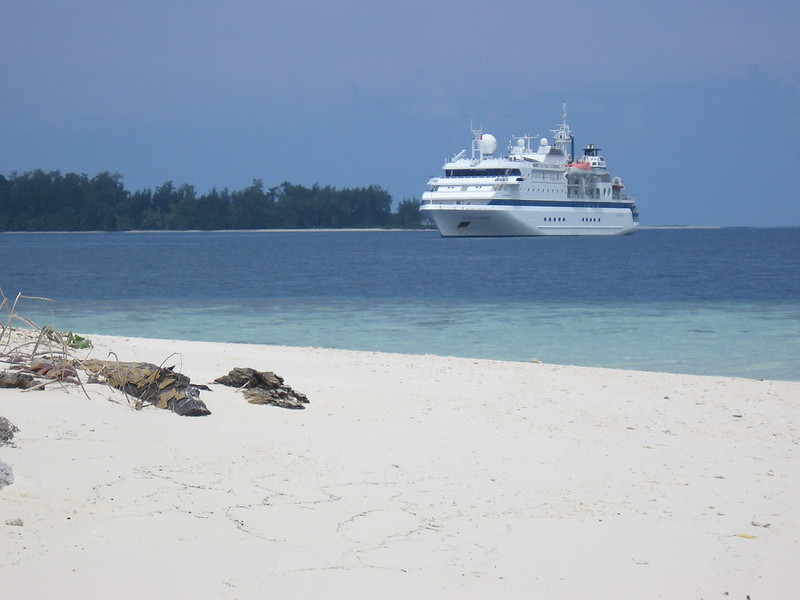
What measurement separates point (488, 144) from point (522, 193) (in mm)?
7124

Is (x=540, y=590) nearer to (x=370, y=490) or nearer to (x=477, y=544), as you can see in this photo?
(x=477, y=544)

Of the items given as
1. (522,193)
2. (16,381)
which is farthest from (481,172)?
(16,381)

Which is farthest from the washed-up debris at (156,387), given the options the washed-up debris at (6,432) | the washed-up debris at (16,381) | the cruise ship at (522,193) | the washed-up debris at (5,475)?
the cruise ship at (522,193)

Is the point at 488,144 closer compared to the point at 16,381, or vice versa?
the point at 16,381

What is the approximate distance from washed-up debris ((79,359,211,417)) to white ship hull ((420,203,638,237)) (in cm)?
5841

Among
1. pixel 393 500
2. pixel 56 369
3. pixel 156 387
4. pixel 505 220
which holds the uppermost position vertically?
pixel 505 220

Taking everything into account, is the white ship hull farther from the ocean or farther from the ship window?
the ocean

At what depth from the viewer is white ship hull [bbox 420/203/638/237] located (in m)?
64.4

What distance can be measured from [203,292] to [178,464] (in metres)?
21.4

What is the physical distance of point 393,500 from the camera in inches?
169

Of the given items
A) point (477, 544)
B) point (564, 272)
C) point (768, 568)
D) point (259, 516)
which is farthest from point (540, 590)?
point (564, 272)

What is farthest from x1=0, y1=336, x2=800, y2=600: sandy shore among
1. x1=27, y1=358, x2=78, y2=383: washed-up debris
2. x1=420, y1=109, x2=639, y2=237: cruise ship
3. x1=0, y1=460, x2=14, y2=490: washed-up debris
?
x1=420, y1=109, x2=639, y2=237: cruise ship

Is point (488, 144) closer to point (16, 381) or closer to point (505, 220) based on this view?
point (505, 220)

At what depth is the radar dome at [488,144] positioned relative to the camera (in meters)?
70.2
